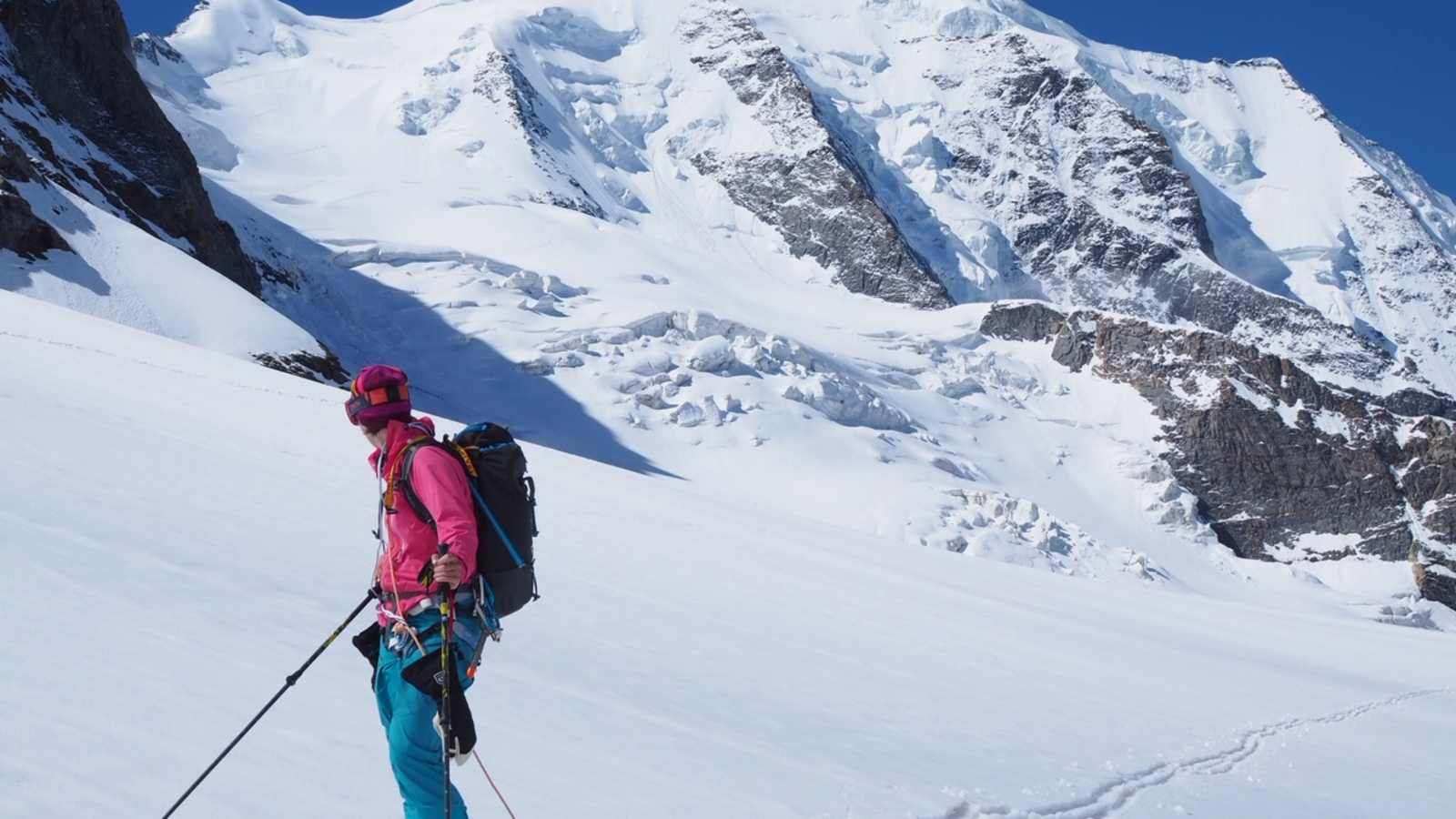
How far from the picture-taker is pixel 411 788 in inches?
165

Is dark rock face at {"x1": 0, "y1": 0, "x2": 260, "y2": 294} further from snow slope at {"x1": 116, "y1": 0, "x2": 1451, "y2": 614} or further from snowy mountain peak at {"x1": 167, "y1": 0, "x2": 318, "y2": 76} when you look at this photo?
snowy mountain peak at {"x1": 167, "y1": 0, "x2": 318, "y2": 76}

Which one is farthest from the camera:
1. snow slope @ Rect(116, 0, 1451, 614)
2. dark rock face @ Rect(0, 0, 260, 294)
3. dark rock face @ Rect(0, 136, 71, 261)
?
snow slope @ Rect(116, 0, 1451, 614)

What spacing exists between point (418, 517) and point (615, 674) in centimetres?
385

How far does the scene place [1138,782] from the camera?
8133 millimetres

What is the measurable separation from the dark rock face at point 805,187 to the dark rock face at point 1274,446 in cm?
2968

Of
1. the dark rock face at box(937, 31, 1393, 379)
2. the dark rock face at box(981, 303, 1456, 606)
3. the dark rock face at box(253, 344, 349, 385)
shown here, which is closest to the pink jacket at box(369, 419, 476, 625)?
the dark rock face at box(253, 344, 349, 385)

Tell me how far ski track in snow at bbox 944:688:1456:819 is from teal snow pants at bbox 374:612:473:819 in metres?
3.22

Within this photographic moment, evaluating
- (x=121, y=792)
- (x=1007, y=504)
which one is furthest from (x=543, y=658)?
(x=1007, y=504)

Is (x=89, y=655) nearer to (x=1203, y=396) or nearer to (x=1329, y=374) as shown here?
(x=1203, y=396)

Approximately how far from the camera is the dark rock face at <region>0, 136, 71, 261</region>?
36.8 m

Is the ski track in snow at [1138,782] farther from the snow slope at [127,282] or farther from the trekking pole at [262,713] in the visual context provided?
the snow slope at [127,282]

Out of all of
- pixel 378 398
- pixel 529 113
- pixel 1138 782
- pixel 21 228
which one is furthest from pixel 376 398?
pixel 529 113

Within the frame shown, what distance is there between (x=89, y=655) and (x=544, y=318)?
75423 mm

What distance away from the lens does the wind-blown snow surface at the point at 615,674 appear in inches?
206
